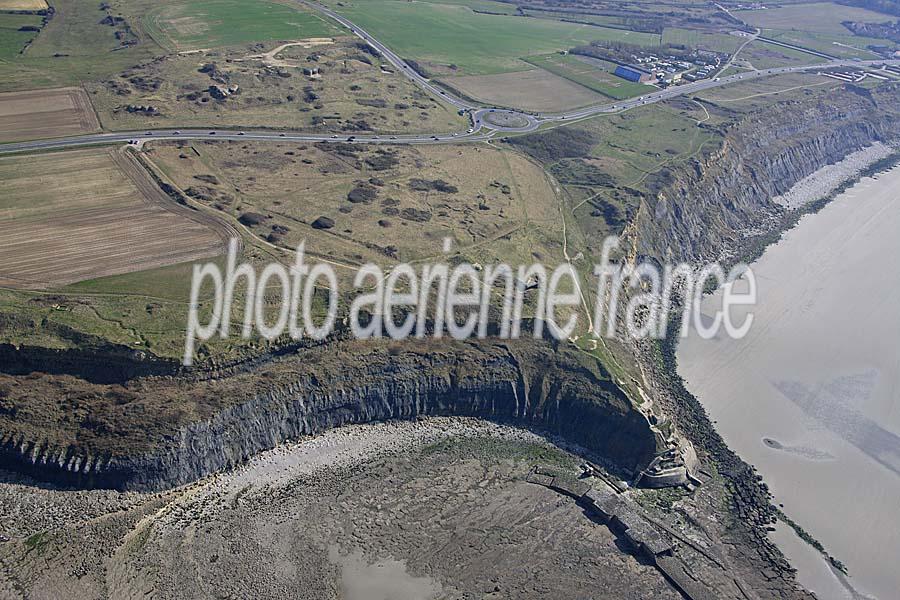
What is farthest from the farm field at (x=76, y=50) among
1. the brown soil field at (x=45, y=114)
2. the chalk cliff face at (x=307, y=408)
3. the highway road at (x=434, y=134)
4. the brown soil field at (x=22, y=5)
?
the chalk cliff face at (x=307, y=408)

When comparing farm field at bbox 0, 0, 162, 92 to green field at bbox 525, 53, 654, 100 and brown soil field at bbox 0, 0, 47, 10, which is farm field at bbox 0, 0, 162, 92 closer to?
brown soil field at bbox 0, 0, 47, 10

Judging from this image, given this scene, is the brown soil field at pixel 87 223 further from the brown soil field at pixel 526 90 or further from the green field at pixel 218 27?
the brown soil field at pixel 526 90

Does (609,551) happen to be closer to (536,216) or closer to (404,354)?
(404,354)

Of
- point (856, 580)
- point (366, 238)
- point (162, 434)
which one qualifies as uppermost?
point (366, 238)

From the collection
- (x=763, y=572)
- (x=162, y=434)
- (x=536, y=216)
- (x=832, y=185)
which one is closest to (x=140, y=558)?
(x=162, y=434)

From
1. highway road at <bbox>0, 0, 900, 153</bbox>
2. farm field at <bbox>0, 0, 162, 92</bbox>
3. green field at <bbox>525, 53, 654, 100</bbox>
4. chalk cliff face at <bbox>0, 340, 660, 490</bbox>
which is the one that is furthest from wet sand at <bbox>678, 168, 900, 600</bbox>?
farm field at <bbox>0, 0, 162, 92</bbox>
